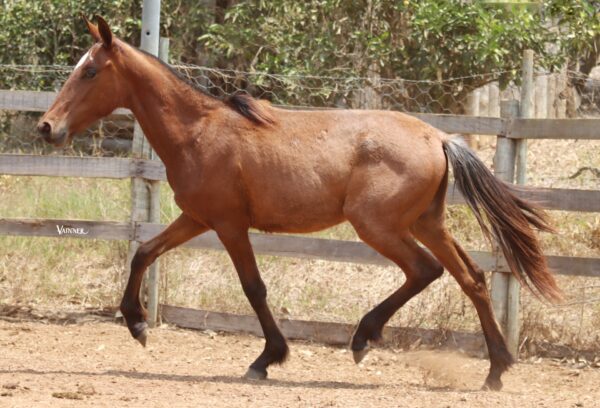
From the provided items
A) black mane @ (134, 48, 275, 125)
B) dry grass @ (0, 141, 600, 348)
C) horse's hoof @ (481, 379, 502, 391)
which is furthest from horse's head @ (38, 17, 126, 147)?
horse's hoof @ (481, 379, 502, 391)

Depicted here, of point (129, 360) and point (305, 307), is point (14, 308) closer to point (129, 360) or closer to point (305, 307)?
point (129, 360)

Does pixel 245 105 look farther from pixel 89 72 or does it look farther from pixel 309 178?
pixel 89 72

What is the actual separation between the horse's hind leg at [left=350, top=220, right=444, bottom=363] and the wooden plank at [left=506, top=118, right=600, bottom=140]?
1.53m

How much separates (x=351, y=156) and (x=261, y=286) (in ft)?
3.43

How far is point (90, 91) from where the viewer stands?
6484 mm

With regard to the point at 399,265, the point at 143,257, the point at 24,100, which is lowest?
the point at 143,257

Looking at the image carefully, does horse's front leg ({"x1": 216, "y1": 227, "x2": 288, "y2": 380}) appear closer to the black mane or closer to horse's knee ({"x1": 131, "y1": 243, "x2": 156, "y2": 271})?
horse's knee ({"x1": 131, "y1": 243, "x2": 156, "y2": 271})

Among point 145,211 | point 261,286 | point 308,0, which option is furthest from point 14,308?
point 308,0

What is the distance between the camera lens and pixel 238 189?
21.0 feet

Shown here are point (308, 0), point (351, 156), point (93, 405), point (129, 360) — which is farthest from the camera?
point (308, 0)

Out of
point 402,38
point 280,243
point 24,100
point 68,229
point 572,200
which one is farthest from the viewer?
point 402,38

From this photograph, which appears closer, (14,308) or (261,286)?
(261,286)

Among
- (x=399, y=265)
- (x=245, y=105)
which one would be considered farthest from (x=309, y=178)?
(x=399, y=265)

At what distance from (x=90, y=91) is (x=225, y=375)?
6.90 feet
